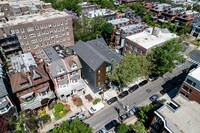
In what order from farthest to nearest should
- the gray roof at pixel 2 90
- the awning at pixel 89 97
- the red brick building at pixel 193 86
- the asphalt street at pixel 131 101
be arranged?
1. the awning at pixel 89 97
2. the asphalt street at pixel 131 101
3. the red brick building at pixel 193 86
4. the gray roof at pixel 2 90

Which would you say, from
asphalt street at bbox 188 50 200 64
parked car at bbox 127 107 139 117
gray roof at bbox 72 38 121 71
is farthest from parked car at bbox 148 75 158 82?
asphalt street at bbox 188 50 200 64

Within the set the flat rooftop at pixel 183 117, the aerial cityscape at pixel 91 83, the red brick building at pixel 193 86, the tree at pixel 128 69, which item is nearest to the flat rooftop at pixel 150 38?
the aerial cityscape at pixel 91 83

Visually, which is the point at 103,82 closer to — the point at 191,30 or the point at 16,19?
the point at 16,19

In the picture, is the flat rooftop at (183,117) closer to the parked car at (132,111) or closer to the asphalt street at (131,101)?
Result: the parked car at (132,111)

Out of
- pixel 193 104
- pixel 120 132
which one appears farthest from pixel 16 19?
pixel 193 104

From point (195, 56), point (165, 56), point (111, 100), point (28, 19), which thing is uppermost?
point (28, 19)

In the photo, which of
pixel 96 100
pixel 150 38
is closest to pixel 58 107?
pixel 96 100

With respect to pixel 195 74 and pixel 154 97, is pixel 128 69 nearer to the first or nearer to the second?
pixel 154 97
